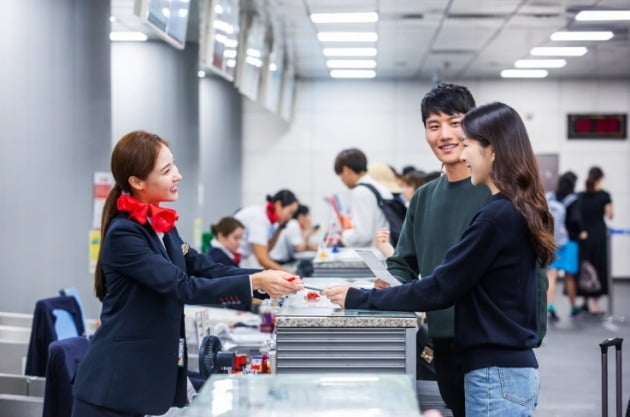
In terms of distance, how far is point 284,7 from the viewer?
10367 mm

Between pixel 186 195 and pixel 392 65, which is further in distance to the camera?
pixel 392 65

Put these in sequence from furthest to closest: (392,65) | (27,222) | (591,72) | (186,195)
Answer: (591,72) → (392,65) → (186,195) → (27,222)

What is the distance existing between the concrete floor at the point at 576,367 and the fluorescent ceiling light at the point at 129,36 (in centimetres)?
528

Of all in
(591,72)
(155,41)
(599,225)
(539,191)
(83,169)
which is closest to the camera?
(539,191)

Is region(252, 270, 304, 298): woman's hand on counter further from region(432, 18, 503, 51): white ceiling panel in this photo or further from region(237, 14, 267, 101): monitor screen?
region(432, 18, 503, 51): white ceiling panel

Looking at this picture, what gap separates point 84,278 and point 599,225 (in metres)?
7.75

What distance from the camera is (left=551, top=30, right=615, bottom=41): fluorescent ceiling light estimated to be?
12.1 metres

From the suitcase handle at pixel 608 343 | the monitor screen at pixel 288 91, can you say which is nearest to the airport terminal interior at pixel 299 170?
the monitor screen at pixel 288 91

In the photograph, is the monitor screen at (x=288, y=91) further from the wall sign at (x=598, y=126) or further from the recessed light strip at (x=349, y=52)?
the wall sign at (x=598, y=126)

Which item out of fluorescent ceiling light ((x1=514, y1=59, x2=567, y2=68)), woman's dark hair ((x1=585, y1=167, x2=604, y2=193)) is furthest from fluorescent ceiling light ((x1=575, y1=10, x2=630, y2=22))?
fluorescent ceiling light ((x1=514, y1=59, x2=567, y2=68))

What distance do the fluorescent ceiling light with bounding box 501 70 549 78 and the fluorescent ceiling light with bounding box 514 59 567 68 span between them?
63cm

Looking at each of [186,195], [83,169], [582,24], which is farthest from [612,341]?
[582,24]

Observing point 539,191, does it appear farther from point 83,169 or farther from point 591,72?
point 591,72

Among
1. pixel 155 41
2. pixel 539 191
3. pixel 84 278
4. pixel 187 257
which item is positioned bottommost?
pixel 84 278
